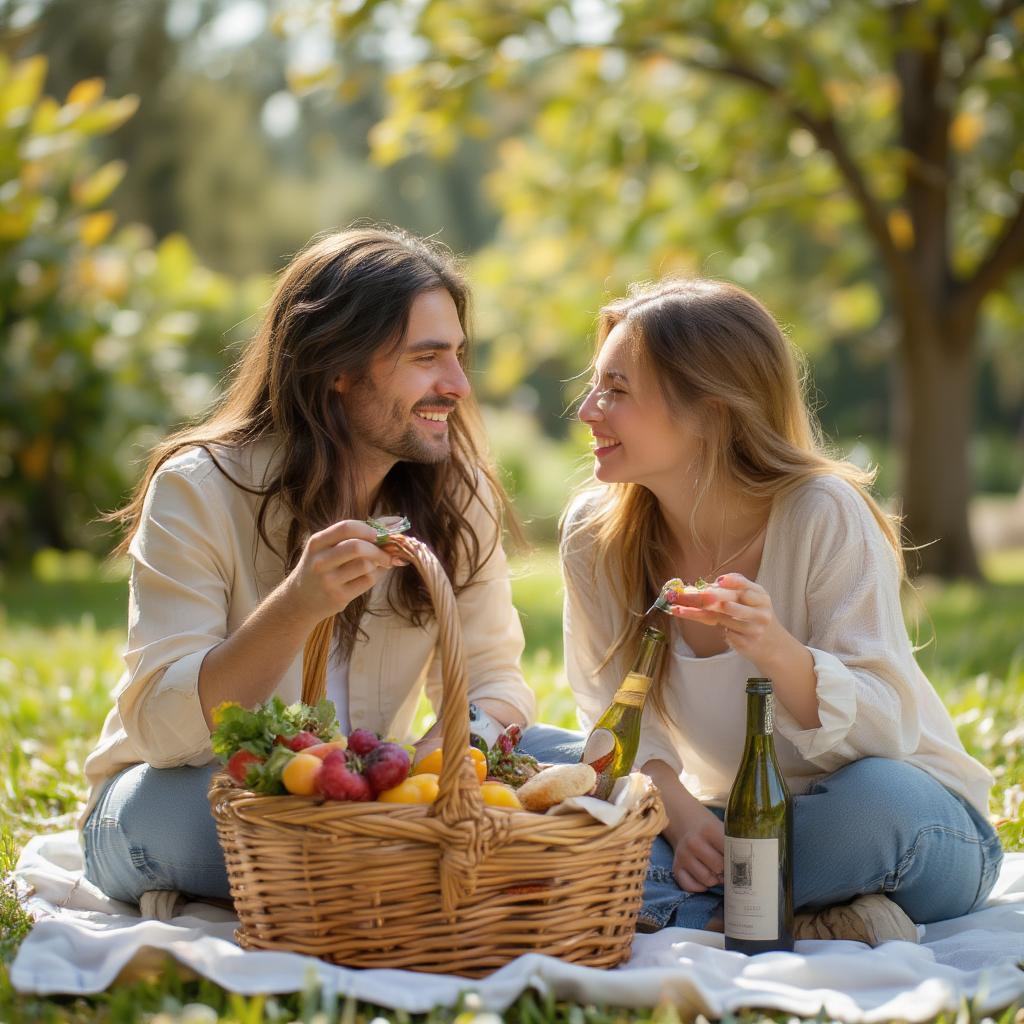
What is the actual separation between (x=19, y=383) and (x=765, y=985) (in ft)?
24.3

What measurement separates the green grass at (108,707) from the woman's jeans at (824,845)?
27 cm

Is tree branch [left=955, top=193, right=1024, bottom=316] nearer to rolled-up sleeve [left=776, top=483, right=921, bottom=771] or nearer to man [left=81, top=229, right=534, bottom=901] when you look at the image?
man [left=81, top=229, right=534, bottom=901]

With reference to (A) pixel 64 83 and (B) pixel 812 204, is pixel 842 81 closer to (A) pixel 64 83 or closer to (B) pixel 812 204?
(B) pixel 812 204

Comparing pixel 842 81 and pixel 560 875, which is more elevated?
pixel 842 81

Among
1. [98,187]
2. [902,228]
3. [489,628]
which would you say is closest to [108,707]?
[489,628]

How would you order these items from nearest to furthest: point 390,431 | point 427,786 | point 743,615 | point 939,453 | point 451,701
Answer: point 451,701 → point 427,786 → point 743,615 → point 390,431 → point 939,453

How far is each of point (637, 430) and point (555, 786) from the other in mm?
883

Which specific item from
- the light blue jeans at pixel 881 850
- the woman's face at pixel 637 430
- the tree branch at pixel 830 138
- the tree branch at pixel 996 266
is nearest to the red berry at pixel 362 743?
the light blue jeans at pixel 881 850

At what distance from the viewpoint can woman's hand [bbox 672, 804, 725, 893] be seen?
2844 millimetres

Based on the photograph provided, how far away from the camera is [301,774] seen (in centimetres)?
232

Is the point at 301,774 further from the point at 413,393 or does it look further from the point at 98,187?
the point at 98,187

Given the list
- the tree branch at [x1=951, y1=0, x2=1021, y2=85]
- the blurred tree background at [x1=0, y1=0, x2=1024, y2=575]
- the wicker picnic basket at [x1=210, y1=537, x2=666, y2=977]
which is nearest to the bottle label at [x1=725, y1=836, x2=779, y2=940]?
the wicker picnic basket at [x1=210, y1=537, x2=666, y2=977]

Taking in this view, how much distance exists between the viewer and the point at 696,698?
10.0 feet

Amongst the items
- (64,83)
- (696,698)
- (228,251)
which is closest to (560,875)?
(696,698)
